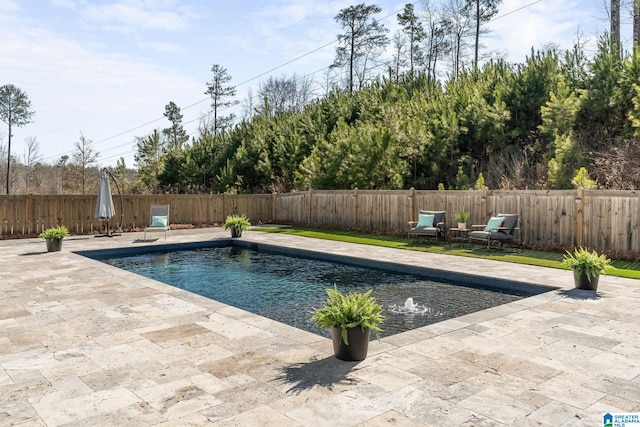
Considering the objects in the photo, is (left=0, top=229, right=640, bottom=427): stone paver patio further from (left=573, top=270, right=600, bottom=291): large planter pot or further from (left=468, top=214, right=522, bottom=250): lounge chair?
(left=468, top=214, right=522, bottom=250): lounge chair

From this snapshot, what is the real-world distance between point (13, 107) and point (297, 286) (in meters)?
38.2

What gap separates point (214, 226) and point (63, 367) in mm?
13626

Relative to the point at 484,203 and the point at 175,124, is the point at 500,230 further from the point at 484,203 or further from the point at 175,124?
the point at 175,124

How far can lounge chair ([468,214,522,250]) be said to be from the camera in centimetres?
991

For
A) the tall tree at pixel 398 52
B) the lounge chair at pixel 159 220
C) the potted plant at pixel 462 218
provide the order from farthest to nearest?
the tall tree at pixel 398 52 → the lounge chair at pixel 159 220 → the potted plant at pixel 462 218

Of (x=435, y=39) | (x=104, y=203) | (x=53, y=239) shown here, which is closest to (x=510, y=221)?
(x=53, y=239)

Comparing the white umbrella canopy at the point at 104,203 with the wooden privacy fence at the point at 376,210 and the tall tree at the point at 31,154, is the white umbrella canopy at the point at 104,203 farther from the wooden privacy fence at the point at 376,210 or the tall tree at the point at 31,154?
the tall tree at the point at 31,154

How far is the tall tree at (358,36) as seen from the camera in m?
27.0

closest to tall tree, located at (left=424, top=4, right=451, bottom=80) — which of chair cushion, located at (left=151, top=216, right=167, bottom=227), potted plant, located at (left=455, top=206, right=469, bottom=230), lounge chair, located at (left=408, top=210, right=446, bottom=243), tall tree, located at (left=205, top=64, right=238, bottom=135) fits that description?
tall tree, located at (left=205, top=64, right=238, bottom=135)

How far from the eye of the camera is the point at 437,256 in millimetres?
9445

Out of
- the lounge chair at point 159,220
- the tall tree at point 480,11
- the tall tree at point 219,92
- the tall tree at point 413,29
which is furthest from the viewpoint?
the tall tree at point 219,92

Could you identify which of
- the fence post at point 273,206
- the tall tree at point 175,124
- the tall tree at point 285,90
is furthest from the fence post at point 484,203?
the tall tree at point 175,124

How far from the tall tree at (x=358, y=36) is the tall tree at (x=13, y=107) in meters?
25.8

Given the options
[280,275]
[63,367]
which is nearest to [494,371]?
[63,367]
